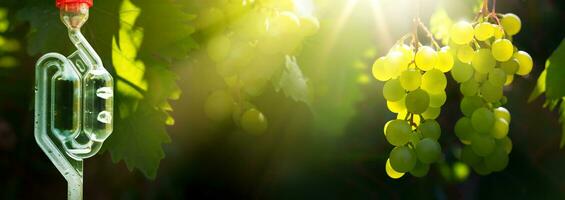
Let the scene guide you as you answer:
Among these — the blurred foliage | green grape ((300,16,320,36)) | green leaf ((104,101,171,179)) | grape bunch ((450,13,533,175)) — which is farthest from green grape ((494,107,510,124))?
green leaf ((104,101,171,179))

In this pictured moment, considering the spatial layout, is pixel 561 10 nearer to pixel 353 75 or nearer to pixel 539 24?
pixel 539 24

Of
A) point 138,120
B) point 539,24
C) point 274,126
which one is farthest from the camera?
point 539,24

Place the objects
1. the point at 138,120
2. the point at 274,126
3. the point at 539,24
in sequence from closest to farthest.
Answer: the point at 138,120
the point at 274,126
the point at 539,24

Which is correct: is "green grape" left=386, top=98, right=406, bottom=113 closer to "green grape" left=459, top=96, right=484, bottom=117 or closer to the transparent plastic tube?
"green grape" left=459, top=96, right=484, bottom=117

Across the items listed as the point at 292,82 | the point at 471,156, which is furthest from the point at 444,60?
the point at 292,82

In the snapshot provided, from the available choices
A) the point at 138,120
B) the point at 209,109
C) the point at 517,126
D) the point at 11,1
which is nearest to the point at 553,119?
the point at 517,126

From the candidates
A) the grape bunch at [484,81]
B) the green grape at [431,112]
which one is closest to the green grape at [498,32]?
the grape bunch at [484,81]
